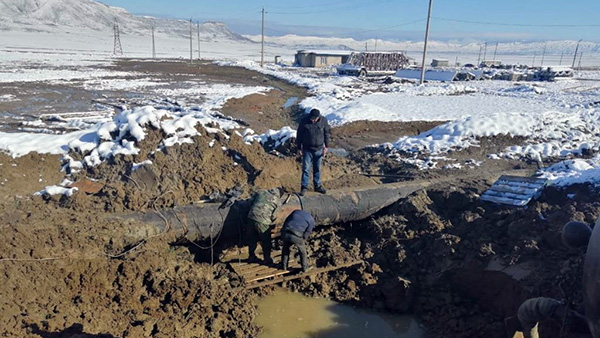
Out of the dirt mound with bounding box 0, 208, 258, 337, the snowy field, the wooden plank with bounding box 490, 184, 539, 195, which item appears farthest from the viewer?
the snowy field

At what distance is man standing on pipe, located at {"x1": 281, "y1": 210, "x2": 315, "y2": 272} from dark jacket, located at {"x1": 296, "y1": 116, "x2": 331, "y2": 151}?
1.66 metres

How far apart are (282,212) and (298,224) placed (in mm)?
727

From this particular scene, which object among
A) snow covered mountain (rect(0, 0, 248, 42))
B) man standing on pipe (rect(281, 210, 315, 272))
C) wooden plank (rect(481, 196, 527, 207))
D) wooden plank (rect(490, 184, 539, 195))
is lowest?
man standing on pipe (rect(281, 210, 315, 272))

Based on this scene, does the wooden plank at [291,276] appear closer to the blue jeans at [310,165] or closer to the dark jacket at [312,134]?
the blue jeans at [310,165]

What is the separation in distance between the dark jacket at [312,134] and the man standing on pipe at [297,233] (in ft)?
5.46

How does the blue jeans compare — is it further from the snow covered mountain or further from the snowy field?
the snow covered mountain

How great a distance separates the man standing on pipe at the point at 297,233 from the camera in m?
6.34

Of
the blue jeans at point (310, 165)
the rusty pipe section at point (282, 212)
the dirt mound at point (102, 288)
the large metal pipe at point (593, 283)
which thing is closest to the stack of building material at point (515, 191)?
the rusty pipe section at point (282, 212)

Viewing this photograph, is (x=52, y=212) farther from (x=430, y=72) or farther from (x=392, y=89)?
(x=430, y=72)

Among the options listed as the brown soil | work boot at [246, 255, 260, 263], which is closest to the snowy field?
the brown soil

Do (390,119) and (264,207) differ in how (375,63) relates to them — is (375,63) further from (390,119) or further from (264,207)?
(264,207)

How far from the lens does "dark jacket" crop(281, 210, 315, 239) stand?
634 centimetres

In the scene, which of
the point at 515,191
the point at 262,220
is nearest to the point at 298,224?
the point at 262,220

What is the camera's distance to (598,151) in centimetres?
1118
